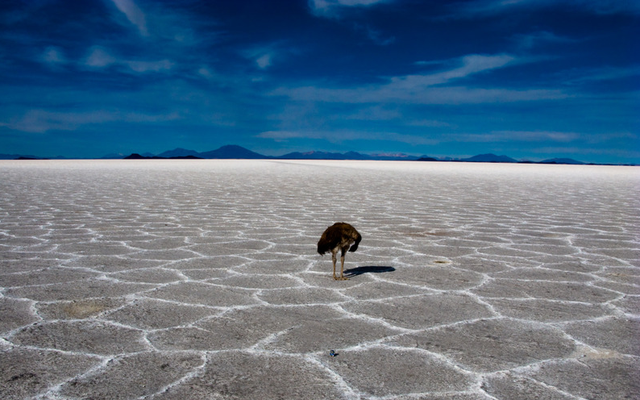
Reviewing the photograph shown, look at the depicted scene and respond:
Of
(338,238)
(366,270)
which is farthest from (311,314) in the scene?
(366,270)

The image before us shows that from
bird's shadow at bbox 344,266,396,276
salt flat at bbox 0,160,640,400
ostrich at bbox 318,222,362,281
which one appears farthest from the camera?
bird's shadow at bbox 344,266,396,276

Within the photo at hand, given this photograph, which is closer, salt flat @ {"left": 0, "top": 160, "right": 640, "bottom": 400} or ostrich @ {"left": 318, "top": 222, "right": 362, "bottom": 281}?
salt flat @ {"left": 0, "top": 160, "right": 640, "bottom": 400}

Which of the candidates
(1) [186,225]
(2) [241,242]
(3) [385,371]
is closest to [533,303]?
(3) [385,371]

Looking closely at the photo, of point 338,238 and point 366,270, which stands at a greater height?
point 338,238

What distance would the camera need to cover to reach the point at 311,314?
3.01 m

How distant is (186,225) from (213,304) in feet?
11.6

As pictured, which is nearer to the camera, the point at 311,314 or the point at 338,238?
the point at 311,314

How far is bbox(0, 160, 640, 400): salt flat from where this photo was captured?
215 centimetres

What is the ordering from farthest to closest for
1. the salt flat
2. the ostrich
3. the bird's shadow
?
the bird's shadow → the ostrich → the salt flat

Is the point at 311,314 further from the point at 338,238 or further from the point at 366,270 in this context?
the point at 366,270

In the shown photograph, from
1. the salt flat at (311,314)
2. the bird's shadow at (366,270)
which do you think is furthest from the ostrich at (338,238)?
the bird's shadow at (366,270)

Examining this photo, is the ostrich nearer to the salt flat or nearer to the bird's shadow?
the salt flat

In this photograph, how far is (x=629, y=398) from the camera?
6.66ft

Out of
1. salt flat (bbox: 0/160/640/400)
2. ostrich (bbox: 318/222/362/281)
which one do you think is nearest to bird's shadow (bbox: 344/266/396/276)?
salt flat (bbox: 0/160/640/400)
